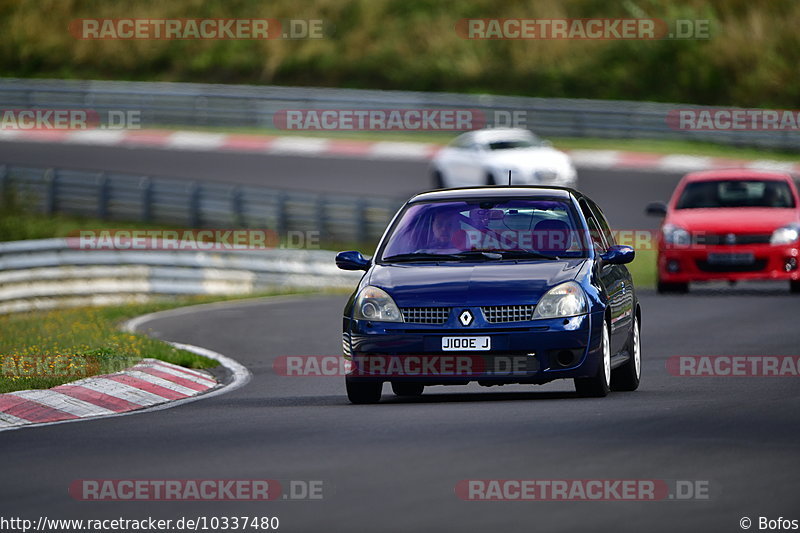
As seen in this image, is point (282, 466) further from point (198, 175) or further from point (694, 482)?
point (198, 175)

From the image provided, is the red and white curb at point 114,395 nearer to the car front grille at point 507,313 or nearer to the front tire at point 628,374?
the car front grille at point 507,313

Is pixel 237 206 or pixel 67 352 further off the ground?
pixel 237 206

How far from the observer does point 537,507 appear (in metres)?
7.95

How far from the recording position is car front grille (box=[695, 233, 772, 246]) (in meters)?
21.9

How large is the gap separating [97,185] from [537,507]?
27677 mm

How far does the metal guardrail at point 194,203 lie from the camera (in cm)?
3250

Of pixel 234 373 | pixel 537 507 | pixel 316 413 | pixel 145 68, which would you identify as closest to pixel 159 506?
pixel 537 507

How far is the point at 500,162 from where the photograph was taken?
32875 mm

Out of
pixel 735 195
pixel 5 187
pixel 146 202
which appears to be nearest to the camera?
pixel 735 195

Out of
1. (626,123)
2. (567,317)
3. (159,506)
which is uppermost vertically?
(626,123)

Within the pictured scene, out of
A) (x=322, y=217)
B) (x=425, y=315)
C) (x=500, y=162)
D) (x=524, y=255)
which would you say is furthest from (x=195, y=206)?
(x=425, y=315)

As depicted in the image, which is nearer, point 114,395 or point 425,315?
point 425,315

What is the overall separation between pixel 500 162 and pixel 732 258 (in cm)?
1130

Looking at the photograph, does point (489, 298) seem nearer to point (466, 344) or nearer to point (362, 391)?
point (466, 344)
